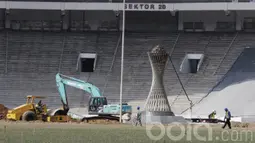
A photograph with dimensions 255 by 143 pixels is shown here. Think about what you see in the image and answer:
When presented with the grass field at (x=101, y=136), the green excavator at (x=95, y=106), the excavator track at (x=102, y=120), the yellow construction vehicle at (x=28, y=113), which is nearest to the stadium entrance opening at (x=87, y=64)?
the green excavator at (x=95, y=106)

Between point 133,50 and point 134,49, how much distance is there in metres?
0.18

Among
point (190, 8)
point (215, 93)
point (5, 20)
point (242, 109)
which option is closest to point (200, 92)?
point (215, 93)

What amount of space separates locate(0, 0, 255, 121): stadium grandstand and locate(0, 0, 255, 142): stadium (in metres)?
0.09

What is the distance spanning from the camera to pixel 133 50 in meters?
64.5

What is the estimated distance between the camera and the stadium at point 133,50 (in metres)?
58.3

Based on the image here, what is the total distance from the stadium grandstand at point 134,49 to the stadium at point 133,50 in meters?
0.09

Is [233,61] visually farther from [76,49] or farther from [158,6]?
[76,49]

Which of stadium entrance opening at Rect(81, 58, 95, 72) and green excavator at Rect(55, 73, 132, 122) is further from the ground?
stadium entrance opening at Rect(81, 58, 95, 72)

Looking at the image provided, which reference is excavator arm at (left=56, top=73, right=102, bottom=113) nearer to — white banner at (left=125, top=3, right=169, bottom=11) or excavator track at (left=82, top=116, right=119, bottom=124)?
excavator track at (left=82, top=116, right=119, bottom=124)

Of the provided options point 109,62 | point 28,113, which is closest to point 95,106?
point 28,113

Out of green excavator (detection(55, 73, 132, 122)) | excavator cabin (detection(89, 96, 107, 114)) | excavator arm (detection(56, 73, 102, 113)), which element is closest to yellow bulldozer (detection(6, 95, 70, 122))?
green excavator (detection(55, 73, 132, 122))

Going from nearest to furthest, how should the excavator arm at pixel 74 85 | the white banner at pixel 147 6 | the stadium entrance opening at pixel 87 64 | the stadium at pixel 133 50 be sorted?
the excavator arm at pixel 74 85
the stadium at pixel 133 50
the stadium entrance opening at pixel 87 64
the white banner at pixel 147 6

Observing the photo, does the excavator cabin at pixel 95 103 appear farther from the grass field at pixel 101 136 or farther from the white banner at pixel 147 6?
the grass field at pixel 101 136

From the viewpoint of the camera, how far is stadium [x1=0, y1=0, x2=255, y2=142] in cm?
5828
